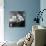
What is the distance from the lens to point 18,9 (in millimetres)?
5484

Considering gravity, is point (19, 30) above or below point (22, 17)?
below

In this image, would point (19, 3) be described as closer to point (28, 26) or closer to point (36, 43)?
point (28, 26)

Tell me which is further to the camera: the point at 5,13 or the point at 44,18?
the point at 5,13

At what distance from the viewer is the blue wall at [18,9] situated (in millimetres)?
5449

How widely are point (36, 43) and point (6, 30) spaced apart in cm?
297

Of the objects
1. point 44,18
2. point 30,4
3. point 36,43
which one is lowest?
point 36,43

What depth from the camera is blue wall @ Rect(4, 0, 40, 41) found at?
545cm

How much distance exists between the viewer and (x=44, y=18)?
4.77 meters

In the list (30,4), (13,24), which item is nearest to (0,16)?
(13,24)

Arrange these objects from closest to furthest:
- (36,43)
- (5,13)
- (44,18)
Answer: (36,43)
(44,18)
(5,13)

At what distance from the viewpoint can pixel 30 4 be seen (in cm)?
550

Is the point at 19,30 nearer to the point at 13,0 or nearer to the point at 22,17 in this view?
the point at 22,17

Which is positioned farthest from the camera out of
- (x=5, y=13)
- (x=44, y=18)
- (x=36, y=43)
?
(x=5, y=13)

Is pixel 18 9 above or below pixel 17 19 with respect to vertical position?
above
